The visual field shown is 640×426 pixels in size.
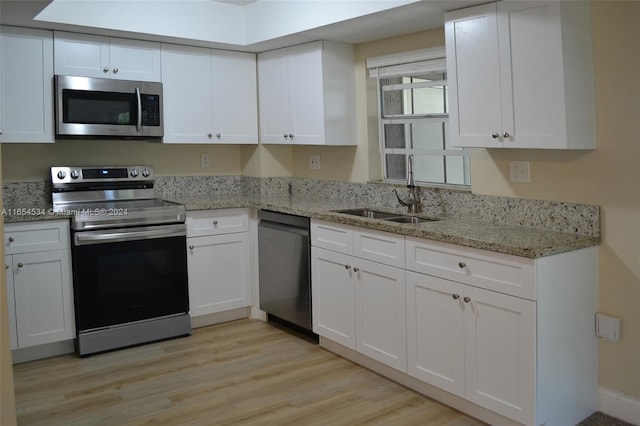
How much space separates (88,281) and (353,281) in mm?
1644

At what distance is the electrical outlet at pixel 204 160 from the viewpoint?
4.92 meters

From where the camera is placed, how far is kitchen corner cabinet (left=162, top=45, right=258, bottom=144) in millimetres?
4375

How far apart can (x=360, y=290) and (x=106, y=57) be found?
2292mm

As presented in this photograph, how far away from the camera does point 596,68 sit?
9.07 ft

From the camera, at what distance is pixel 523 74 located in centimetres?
279

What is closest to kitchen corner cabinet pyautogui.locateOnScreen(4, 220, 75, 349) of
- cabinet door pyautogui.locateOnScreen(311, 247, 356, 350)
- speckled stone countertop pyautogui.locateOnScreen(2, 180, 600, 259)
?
speckled stone countertop pyautogui.locateOnScreen(2, 180, 600, 259)

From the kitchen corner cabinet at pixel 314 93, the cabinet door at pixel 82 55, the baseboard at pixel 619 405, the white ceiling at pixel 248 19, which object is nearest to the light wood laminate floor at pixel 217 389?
the baseboard at pixel 619 405

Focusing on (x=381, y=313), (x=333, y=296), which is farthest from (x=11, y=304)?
(x=381, y=313)

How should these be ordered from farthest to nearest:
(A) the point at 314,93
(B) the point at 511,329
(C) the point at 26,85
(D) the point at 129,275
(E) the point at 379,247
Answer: (A) the point at 314,93 < (D) the point at 129,275 < (C) the point at 26,85 < (E) the point at 379,247 < (B) the point at 511,329

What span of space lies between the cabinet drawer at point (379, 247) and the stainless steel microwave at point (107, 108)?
175 cm

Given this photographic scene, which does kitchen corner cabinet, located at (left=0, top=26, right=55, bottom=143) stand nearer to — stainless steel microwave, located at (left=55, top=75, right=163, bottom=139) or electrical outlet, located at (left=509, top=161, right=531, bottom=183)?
stainless steel microwave, located at (left=55, top=75, right=163, bottom=139)

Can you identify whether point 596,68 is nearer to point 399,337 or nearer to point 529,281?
point 529,281

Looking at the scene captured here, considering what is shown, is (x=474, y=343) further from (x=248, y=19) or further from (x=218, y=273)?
(x=248, y=19)

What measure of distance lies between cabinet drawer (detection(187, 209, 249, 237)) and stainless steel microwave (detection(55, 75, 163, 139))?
65 cm
